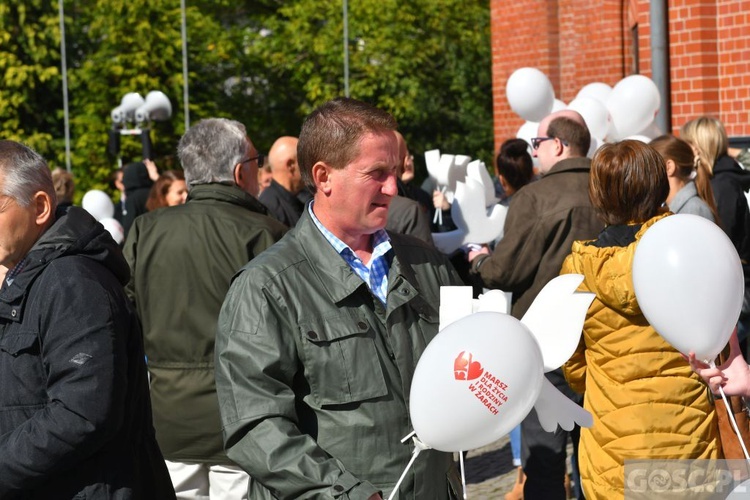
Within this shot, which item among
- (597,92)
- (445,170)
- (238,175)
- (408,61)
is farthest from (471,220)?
(408,61)

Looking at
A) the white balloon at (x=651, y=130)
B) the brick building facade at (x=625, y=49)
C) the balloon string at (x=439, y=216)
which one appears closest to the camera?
the balloon string at (x=439, y=216)

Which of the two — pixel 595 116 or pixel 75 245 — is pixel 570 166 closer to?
pixel 595 116

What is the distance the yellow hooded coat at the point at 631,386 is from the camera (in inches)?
157

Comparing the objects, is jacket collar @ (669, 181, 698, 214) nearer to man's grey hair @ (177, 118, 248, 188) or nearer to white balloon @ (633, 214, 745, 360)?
man's grey hair @ (177, 118, 248, 188)

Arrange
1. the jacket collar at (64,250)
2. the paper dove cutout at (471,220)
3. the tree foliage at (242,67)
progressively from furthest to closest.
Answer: the tree foliage at (242,67) < the paper dove cutout at (471,220) < the jacket collar at (64,250)

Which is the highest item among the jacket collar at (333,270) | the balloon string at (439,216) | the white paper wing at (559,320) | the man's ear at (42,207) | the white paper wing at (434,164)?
the white paper wing at (434,164)

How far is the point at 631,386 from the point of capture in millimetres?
4039

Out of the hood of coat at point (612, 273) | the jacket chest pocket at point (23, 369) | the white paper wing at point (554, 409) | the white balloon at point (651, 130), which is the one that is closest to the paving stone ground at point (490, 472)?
the white balloon at point (651, 130)

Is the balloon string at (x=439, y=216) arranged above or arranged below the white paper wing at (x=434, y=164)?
below

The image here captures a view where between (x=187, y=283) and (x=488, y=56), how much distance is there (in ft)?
83.9

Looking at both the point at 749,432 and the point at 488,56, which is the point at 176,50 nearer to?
the point at 488,56

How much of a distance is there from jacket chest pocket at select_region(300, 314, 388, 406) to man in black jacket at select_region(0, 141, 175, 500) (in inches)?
22.7

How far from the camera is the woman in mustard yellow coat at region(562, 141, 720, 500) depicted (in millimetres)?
3990

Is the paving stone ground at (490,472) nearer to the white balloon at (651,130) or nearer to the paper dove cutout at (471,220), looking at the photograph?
the paper dove cutout at (471,220)
